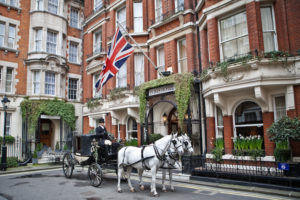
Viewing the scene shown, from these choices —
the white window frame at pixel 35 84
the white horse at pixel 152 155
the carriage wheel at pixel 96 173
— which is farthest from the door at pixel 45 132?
the white horse at pixel 152 155

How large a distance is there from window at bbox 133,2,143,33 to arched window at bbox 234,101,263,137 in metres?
9.52

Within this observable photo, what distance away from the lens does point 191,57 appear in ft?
41.4

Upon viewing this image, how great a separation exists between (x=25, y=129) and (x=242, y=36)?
17.3 m

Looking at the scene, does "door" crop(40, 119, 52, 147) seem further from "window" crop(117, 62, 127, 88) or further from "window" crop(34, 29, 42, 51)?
"window" crop(117, 62, 127, 88)

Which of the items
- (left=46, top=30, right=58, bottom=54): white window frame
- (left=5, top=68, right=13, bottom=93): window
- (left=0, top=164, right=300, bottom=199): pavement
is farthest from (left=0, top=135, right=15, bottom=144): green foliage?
(left=0, top=164, right=300, bottom=199): pavement

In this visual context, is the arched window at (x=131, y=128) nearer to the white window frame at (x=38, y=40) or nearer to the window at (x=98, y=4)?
A: the white window frame at (x=38, y=40)

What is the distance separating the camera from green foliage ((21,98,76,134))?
709 inches

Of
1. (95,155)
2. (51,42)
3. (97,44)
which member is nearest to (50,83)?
(51,42)

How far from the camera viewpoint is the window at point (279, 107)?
29.7 ft

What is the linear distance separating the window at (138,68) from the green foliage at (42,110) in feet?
25.9

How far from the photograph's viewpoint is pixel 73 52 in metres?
22.1

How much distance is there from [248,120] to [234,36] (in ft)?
13.0

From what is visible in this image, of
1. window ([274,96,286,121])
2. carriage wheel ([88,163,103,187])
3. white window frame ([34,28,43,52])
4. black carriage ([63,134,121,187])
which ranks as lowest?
carriage wheel ([88,163,103,187])

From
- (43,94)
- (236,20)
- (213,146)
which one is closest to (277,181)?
(213,146)
